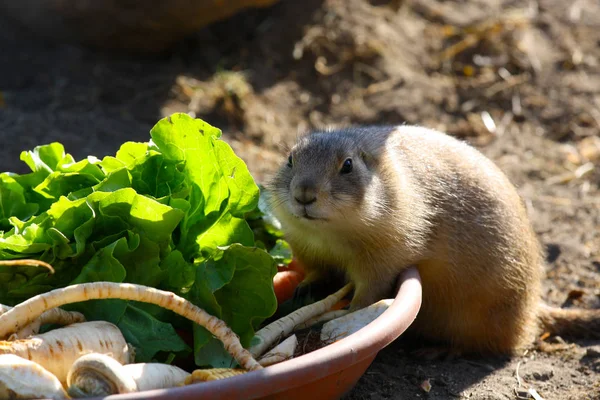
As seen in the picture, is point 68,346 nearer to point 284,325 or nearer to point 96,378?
point 96,378

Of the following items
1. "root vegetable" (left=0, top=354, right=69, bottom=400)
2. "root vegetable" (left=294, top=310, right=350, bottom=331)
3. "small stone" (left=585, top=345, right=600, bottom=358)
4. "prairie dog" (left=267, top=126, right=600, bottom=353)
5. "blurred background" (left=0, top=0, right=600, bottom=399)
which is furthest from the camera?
"blurred background" (left=0, top=0, right=600, bottom=399)

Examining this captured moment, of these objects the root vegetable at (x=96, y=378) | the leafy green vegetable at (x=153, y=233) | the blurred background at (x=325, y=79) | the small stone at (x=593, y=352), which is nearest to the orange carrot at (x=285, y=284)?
the leafy green vegetable at (x=153, y=233)

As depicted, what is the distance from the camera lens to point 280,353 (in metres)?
3.48

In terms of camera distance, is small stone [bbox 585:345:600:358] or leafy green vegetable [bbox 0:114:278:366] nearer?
leafy green vegetable [bbox 0:114:278:366]

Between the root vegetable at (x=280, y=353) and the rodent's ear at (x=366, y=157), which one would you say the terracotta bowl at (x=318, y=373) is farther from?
the rodent's ear at (x=366, y=157)

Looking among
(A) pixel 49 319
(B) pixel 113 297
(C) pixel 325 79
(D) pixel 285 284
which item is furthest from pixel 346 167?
(C) pixel 325 79

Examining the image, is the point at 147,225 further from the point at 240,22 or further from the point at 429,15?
the point at 429,15

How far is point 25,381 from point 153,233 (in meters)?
0.97

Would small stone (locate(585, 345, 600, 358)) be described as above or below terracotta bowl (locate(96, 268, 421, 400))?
below

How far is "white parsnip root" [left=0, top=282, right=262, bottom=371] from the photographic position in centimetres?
303

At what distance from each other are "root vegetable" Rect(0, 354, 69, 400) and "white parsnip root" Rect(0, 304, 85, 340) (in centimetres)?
28

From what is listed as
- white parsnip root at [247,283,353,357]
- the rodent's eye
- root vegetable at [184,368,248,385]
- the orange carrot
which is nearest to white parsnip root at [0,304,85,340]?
root vegetable at [184,368,248,385]

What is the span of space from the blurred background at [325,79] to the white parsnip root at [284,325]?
238 centimetres

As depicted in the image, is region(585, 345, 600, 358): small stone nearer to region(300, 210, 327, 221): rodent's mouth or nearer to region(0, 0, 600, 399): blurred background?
region(0, 0, 600, 399): blurred background
